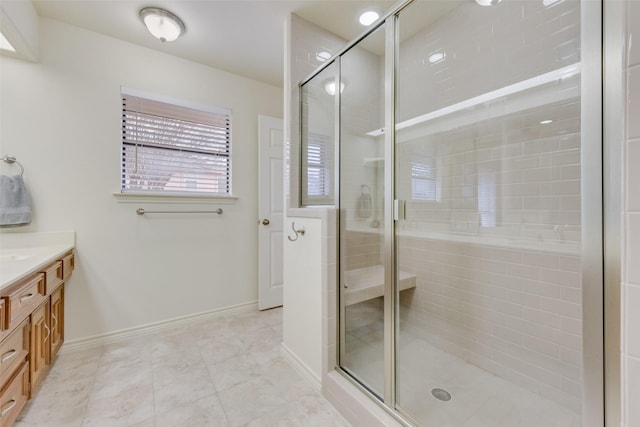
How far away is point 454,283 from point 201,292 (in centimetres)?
224

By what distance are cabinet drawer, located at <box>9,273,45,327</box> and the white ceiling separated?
182cm

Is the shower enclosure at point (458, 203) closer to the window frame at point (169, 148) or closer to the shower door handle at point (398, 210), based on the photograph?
the shower door handle at point (398, 210)

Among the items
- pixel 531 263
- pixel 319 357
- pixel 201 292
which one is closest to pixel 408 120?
pixel 531 263

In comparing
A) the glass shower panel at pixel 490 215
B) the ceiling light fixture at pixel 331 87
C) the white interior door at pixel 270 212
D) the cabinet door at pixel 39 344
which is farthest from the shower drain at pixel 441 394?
the cabinet door at pixel 39 344

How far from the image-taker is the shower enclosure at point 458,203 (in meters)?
1.43

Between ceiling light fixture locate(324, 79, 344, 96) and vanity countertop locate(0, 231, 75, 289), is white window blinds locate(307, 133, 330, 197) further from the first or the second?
vanity countertop locate(0, 231, 75, 289)

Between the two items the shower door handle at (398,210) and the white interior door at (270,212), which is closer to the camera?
the shower door handle at (398,210)

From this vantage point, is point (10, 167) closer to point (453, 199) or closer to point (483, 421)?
point (453, 199)

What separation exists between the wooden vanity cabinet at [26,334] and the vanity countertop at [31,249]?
0.06 meters

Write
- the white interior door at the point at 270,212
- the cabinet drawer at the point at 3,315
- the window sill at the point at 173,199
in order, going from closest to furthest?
the cabinet drawer at the point at 3,315, the window sill at the point at 173,199, the white interior door at the point at 270,212

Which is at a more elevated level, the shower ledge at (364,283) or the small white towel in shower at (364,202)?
the small white towel in shower at (364,202)

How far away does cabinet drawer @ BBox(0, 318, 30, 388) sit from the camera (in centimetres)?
114

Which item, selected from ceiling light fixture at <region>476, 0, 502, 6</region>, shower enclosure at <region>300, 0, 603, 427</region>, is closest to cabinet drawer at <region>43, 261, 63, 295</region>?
shower enclosure at <region>300, 0, 603, 427</region>

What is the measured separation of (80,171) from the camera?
2094 mm
